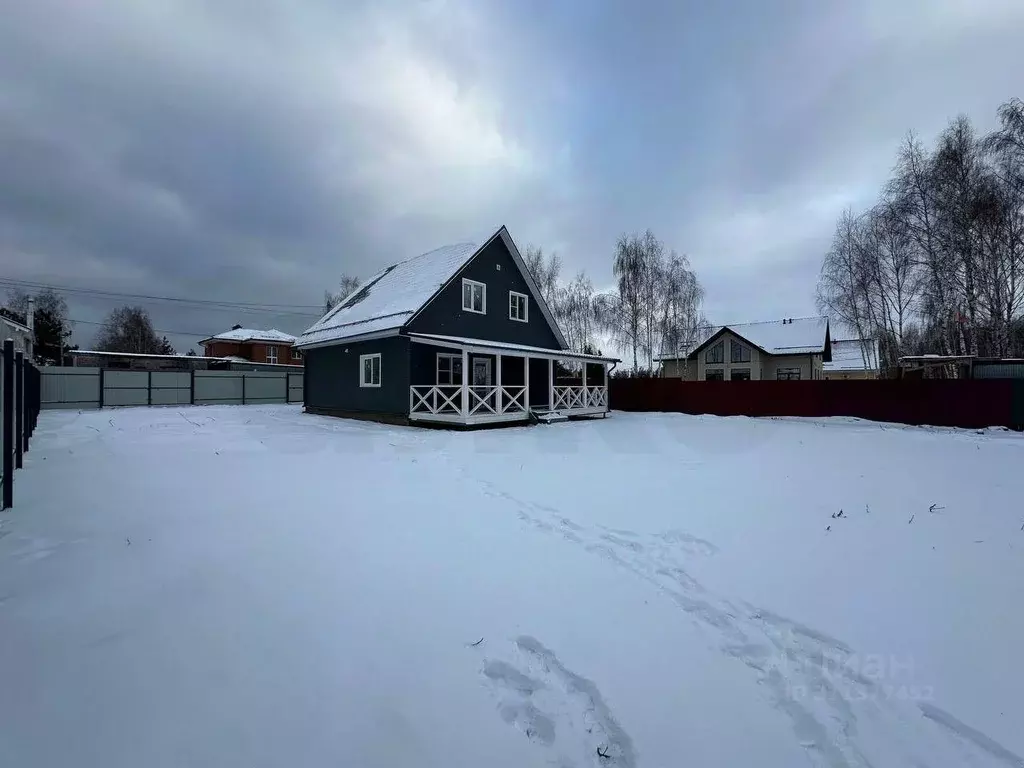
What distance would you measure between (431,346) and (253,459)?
24.1 feet

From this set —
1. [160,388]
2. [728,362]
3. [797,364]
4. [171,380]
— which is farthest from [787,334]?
[160,388]

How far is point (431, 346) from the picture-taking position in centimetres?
1452

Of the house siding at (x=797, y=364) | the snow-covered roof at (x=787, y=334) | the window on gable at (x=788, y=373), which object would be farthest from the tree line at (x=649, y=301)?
the window on gable at (x=788, y=373)

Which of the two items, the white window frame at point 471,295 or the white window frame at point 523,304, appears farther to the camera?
the white window frame at point 523,304

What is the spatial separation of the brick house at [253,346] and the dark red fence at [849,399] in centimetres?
3269

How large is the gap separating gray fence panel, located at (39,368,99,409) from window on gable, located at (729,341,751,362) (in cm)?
3815

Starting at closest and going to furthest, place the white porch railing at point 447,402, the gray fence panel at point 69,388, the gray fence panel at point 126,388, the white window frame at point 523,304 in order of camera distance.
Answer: the white porch railing at point 447,402, the white window frame at point 523,304, the gray fence panel at point 69,388, the gray fence panel at point 126,388

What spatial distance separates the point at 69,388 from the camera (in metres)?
20.5

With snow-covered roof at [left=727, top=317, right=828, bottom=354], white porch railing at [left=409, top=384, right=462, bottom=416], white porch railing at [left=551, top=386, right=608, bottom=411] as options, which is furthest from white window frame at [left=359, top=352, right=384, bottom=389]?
snow-covered roof at [left=727, top=317, right=828, bottom=354]

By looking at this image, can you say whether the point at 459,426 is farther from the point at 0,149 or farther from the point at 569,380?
the point at 0,149

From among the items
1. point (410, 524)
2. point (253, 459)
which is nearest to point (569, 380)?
point (253, 459)

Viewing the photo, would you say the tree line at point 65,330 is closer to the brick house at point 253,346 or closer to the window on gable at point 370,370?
the brick house at point 253,346

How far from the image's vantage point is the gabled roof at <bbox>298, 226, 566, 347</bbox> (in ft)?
47.8

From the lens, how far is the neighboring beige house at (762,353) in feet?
107
